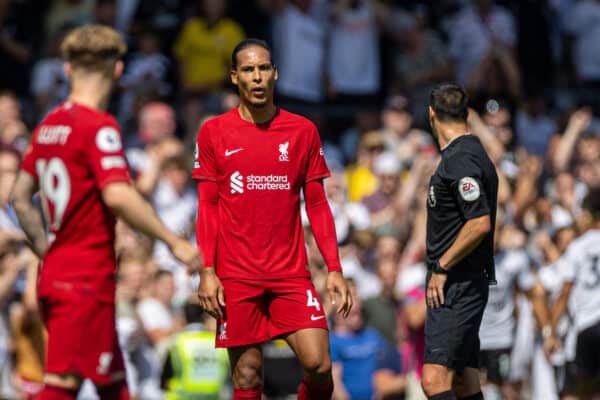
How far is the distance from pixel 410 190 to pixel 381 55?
349cm

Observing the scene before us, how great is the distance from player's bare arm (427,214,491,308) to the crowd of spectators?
312 centimetres

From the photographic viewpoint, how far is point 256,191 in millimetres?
8078

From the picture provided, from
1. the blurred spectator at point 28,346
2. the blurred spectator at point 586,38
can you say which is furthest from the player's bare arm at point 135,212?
the blurred spectator at point 586,38

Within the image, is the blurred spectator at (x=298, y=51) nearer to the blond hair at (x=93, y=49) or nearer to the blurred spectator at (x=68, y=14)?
the blurred spectator at (x=68, y=14)

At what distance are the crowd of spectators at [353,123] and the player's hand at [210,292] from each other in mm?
3748

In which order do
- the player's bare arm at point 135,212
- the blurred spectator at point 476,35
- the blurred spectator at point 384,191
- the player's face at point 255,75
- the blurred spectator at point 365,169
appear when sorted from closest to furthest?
the player's bare arm at point 135,212, the player's face at point 255,75, the blurred spectator at point 384,191, the blurred spectator at point 365,169, the blurred spectator at point 476,35

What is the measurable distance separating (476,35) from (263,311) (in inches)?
388

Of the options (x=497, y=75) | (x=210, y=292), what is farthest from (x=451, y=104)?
(x=497, y=75)

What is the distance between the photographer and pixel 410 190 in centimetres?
1477

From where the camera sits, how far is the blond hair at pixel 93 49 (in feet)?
24.2

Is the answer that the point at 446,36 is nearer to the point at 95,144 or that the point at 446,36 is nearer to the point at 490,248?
the point at 490,248

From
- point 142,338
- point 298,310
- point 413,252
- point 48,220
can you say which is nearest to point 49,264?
point 48,220

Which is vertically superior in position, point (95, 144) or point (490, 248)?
point (95, 144)

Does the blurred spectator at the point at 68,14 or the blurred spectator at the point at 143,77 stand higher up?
the blurred spectator at the point at 68,14
